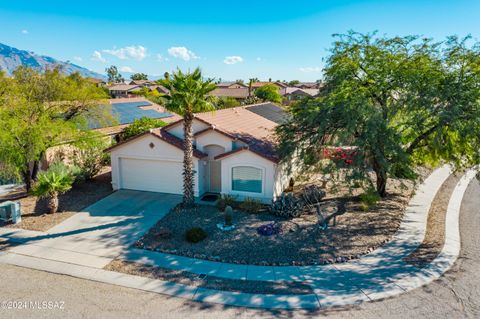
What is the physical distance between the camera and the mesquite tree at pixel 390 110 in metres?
13.7

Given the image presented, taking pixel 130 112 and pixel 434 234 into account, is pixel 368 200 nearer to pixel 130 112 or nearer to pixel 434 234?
pixel 434 234

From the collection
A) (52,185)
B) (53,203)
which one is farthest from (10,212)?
(52,185)

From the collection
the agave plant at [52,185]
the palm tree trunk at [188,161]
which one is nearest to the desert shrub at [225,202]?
the palm tree trunk at [188,161]

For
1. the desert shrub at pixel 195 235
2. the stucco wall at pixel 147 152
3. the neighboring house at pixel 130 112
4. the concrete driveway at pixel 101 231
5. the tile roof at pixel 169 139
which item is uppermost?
the neighboring house at pixel 130 112

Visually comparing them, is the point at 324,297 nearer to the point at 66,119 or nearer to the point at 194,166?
the point at 194,166

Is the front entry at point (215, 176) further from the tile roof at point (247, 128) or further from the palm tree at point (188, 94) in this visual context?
the palm tree at point (188, 94)

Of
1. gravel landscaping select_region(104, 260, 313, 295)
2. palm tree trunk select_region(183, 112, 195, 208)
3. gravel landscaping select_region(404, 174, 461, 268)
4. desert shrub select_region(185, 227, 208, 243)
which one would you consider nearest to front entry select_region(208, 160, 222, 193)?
palm tree trunk select_region(183, 112, 195, 208)

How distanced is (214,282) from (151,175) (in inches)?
427

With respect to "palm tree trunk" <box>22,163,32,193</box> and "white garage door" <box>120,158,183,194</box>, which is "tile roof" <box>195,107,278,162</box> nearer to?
"white garage door" <box>120,158,183,194</box>

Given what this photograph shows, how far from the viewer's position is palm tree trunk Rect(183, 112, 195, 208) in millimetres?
16263

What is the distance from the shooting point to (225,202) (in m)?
17.4

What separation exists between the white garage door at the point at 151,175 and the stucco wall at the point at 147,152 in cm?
31

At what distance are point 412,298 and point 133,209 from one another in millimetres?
13411

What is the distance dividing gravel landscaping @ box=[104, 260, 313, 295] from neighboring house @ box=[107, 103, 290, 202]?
7.48 metres
